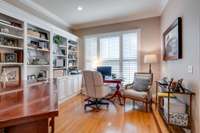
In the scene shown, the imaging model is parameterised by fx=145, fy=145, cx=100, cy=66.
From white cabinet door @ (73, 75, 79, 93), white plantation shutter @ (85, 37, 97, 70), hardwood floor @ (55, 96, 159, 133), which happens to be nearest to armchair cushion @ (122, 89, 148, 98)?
hardwood floor @ (55, 96, 159, 133)

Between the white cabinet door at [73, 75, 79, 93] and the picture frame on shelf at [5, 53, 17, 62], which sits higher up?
the picture frame on shelf at [5, 53, 17, 62]

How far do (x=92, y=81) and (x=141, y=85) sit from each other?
4.55ft

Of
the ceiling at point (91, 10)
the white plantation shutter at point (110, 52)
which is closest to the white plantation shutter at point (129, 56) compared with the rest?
the white plantation shutter at point (110, 52)

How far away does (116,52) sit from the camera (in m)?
5.50

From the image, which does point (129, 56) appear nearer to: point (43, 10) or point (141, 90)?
point (141, 90)

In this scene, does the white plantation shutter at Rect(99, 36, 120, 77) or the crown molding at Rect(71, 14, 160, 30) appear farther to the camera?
the white plantation shutter at Rect(99, 36, 120, 77)

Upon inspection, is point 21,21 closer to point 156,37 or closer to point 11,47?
point 11,47

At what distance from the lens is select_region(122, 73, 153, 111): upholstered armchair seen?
368 cm

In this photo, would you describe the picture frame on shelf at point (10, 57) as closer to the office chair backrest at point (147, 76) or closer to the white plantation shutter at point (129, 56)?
the office chair backrest at point (147, 76)

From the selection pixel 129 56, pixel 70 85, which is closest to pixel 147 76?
pixel 129 56

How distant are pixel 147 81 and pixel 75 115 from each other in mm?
2133

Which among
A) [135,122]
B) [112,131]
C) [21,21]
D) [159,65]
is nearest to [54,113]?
[112,131]

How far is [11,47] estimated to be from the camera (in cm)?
306

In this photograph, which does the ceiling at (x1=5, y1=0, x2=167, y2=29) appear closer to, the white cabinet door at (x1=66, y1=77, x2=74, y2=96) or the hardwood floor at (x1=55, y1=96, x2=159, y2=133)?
the white cabinet door at (x1=66, y1=77, x2=74, y2=96)
